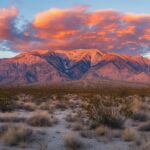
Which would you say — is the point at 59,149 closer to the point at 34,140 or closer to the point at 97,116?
the point at 34,140

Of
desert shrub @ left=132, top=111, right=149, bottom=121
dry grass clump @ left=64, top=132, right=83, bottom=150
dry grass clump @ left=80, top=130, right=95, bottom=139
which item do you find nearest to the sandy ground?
dry grass clump @ left=64, top=132, right=83, bottom=150

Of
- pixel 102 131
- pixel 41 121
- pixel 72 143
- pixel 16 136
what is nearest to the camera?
pixel 72 143

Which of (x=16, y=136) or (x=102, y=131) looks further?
(x=102, y=131)

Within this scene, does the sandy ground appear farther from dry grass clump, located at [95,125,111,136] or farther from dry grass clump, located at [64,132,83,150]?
dry grass clump, located at [95,125,111,136]

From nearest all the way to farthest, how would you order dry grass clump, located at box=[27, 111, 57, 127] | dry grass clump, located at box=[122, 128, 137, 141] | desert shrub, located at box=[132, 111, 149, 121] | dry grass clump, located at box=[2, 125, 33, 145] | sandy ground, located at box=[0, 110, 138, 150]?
sandy ground, located at box=[0, 110, 138, 150] → dry grass clump, located at box=[2, 125, 33, 145] → dry grass clump, located at box=[122, 128, 137, 141] → dry grass clump, located at box=[27, 111, 57, 127] → desert shrub, located at box=[132, 111, 149, 121]

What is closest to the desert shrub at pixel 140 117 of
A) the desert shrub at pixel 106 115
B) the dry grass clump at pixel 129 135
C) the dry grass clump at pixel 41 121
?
the desert shrub at pixel 106 115

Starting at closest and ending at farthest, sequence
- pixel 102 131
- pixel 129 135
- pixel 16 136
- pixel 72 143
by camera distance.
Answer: pixel 72 143
pixel 16 136
pixel 129 135
pixel 102 131

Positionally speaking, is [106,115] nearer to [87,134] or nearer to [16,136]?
[87,134]

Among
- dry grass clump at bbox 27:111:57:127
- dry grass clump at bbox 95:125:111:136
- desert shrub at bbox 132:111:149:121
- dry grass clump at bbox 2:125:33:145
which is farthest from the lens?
desert shrub at bbox 132:111:149:121

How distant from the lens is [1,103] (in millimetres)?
23016

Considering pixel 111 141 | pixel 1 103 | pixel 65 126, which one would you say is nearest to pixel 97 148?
pixel 111 141

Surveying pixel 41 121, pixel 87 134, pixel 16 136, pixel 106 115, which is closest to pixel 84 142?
pixel 87 134

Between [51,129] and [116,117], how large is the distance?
Result: 118 inches

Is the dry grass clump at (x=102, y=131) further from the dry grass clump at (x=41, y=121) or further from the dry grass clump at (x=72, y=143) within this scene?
the dry grass clump at (x=41, y=121)
